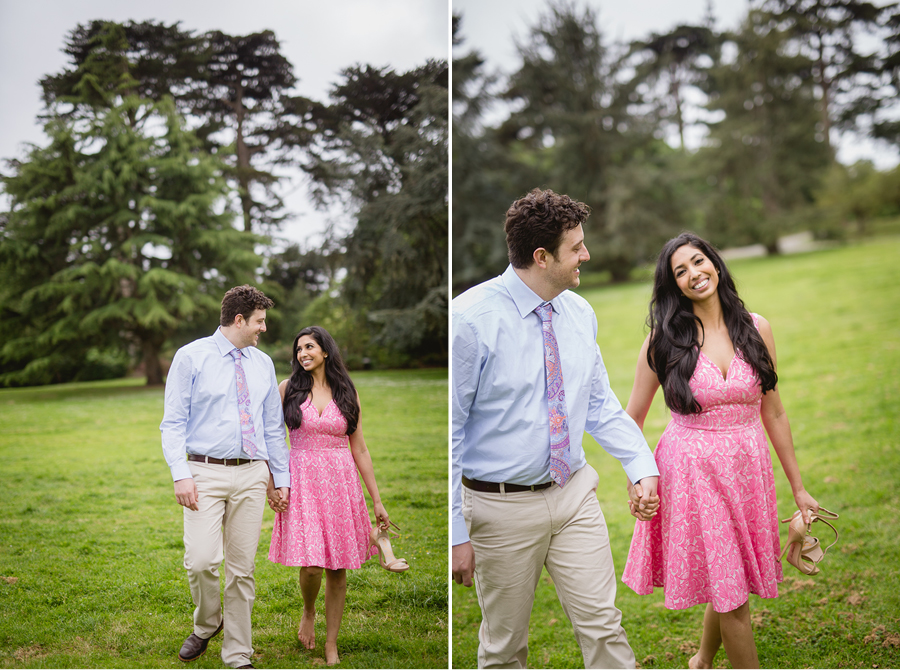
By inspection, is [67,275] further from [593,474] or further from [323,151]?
[593,474]

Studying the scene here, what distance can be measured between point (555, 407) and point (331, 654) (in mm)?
1847

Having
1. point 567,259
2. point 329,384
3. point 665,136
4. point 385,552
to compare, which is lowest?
point 385,552

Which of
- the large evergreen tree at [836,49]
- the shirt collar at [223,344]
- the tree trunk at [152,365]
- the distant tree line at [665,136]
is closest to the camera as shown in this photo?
the shirt collar at [223,344]

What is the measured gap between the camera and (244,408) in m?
2.87

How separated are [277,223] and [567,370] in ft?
8.59

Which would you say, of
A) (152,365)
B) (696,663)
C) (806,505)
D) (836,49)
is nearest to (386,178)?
(152,365)

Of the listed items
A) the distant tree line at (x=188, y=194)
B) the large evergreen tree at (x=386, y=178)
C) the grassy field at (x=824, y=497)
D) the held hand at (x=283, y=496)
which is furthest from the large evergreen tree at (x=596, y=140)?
the held hand at (x=283, y=496)

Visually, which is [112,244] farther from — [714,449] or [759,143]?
[759,143]

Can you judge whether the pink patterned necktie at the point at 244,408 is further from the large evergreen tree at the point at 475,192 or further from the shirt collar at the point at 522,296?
the large evergreen tree at the point at 475,192

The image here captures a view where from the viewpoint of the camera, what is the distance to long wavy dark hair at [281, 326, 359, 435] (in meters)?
3.06

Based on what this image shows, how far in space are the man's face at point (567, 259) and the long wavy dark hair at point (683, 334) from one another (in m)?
0.58

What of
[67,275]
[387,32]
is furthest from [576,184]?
[67,275]

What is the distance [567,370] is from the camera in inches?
88.6

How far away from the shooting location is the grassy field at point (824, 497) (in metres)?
3.07
